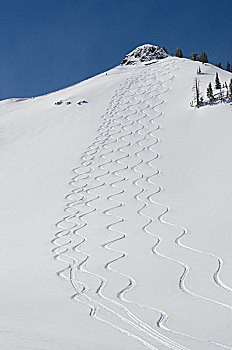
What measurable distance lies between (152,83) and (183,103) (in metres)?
6.42

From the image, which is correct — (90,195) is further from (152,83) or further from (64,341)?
(152,83)

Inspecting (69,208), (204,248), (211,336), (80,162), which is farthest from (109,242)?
(80,162)

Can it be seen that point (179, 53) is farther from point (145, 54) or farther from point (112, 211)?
point (112, 211)

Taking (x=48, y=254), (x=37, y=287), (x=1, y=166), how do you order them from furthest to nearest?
(x=1, y=166)
(x=48, y=254)
(x=37, y=287)

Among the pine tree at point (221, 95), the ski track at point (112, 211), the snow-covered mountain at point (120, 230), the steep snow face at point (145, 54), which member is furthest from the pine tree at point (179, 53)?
the pine tree at point (221, 95)

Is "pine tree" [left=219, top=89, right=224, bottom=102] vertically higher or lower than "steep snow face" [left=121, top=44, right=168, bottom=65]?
lower

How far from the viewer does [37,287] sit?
17.1ft

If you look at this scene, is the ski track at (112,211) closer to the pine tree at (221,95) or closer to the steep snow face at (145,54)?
the pine tree at (221,95)

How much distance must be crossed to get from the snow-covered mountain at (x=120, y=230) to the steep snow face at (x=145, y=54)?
17.4 metres

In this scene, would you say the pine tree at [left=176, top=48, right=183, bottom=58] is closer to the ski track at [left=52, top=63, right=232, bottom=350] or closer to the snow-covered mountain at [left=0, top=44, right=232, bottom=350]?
the ski track at [left=52, top=63, right=232, bottom=350]

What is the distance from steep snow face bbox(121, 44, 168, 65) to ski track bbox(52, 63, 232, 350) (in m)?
15.4

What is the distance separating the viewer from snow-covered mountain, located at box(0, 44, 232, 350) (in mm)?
3602

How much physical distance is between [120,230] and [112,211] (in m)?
1.14

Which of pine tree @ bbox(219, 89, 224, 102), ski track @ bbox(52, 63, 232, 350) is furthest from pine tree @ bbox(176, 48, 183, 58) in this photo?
pine tree @ bbox(219, 89, 224, 102)
